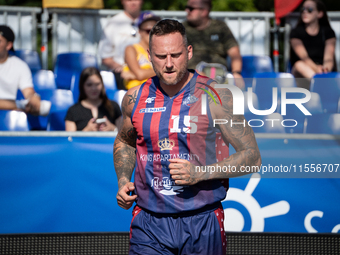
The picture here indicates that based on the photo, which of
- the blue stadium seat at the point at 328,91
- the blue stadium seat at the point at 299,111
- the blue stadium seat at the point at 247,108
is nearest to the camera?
the blue stadium seat at the point at 247,108

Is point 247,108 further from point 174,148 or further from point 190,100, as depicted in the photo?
point 174,148

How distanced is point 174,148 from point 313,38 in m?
4.44

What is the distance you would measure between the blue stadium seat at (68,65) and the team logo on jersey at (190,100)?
414cm

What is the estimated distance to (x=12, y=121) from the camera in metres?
4.20

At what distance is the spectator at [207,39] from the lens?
5598mm

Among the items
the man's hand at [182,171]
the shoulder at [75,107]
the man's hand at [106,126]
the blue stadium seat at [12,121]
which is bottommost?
the man's hand at [182,171]

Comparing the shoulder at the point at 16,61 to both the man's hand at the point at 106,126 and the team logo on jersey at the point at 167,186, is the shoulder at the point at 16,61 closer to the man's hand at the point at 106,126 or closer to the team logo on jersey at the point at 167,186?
the man's hand at the point at 106,126

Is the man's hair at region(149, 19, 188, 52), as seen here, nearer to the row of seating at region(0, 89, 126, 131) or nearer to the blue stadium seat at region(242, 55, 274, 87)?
the row of seating at region(0, 89, 126, 131)

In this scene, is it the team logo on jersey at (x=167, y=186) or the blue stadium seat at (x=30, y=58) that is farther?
the blue stadium seat at (x=30, y=58)

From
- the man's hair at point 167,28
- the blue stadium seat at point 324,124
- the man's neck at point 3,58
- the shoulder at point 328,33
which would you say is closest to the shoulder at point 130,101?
the man's hair at point 167,28

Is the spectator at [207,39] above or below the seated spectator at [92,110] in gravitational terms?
above

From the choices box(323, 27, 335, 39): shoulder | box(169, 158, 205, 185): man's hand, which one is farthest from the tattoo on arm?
box(323, 27, 335, 39): shoulder

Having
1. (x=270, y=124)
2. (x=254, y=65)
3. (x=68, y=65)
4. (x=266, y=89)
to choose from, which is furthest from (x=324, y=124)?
(x=68, y=65)

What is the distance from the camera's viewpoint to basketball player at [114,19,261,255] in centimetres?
225
